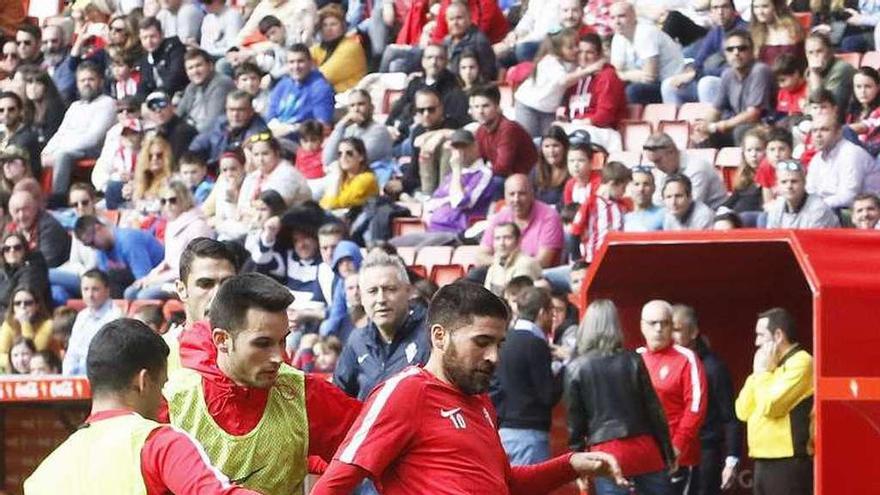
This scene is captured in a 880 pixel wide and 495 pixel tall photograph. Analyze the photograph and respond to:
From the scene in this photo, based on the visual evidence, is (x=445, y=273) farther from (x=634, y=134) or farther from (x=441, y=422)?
(x=441, y=422)

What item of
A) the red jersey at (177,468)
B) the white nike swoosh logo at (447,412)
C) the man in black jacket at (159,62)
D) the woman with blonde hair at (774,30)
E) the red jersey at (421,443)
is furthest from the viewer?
the man in black jacket at (159,62)

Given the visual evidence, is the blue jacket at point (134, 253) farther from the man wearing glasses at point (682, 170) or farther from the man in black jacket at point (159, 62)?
the man wearing glasses at point (682, 170)

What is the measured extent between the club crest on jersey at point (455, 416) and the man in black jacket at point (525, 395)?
5.02 m

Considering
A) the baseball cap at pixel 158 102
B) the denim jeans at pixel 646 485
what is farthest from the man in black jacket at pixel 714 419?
the baseball cap at pixel 158 102

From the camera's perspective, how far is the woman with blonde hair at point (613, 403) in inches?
443

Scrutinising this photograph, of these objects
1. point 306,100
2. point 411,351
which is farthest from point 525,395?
point 306,100

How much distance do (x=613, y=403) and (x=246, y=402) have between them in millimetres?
5170

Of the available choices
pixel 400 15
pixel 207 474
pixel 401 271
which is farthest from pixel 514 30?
pixel 207 474

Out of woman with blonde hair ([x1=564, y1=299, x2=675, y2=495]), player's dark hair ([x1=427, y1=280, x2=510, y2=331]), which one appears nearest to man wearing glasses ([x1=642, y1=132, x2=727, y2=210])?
woman with blonde hair ([x1=564, y1=299, x2=675, y2=495])

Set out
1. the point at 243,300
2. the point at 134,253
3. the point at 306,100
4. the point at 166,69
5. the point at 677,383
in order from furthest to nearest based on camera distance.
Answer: the point at 166,69
the point at 306,100
the point at 134,253
the point at 677,383
the point at 243,300

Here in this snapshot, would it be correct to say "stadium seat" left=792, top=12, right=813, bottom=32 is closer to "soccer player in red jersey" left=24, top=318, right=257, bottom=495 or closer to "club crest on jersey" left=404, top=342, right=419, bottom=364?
"club crest on jersey" left=404, top=342, right=419, bottom=364

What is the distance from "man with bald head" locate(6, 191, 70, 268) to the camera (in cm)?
1723

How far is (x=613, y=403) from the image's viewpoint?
11242 mm

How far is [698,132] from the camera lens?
1571cm
